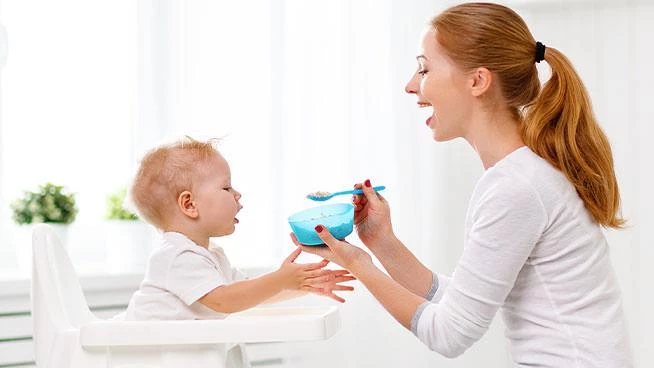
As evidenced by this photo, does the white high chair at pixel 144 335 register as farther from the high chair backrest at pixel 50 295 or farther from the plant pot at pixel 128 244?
the plant pot at pixel 128 244

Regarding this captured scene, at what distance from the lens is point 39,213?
259 centimetres

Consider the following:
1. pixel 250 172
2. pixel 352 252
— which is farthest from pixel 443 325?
pixel 250 172

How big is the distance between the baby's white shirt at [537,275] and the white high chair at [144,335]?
22cm

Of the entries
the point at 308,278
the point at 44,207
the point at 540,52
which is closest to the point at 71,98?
the point at 44,207

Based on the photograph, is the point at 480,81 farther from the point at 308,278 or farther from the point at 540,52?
the point at 308,278

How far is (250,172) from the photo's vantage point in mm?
2801

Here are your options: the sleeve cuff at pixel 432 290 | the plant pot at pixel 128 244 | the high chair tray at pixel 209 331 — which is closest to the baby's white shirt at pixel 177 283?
the high chair tray at pixel 209 331

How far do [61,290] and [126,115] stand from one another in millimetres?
1288

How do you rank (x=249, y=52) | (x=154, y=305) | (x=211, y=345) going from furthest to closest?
(x=249, y=52)
(x=154, y=305)
(x=211, y=345)

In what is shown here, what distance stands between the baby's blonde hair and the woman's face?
39cm

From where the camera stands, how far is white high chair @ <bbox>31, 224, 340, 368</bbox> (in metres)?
1.45

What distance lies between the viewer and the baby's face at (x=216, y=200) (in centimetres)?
167

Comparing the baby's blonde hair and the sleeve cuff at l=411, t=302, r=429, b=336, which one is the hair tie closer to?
the sleeve cuff at l=411, t=302, r=429, b=336

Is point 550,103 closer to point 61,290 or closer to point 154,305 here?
point 154,305
